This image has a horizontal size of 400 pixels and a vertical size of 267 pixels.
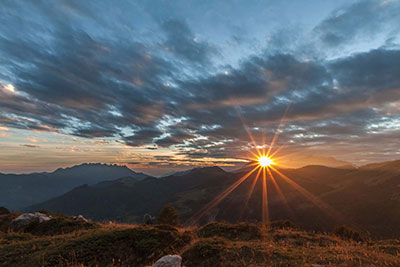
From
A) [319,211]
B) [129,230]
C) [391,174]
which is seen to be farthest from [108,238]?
[391,174]

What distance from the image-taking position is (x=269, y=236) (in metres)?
17.8

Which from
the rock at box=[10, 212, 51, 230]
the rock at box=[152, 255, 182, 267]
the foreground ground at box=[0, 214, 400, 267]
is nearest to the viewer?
the rock at box=[152, 255, 182, 267]

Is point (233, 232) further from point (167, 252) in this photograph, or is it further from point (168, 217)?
point (168, 217)

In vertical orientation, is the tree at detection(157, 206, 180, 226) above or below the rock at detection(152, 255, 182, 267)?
below

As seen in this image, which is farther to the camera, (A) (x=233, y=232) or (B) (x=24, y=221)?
(B) (x=24, y=221)

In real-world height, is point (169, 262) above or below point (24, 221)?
above

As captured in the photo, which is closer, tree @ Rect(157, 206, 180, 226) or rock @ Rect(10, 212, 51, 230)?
rock @ Rect(10, 212, 51, 230)

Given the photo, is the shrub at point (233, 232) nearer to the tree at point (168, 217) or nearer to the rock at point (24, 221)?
the rock at point (24, 221)

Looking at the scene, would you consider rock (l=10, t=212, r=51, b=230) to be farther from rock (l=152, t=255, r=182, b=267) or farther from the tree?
the tree

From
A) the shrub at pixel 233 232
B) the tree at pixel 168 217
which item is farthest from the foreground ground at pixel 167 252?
the tree at pixel 168 217


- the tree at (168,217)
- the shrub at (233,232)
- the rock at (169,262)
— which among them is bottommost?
the tree at (168,217)

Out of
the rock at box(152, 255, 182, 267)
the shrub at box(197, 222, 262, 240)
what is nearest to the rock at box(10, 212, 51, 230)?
the shrub at box(197, 222, 262, 240)

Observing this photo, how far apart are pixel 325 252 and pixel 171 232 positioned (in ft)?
35.6

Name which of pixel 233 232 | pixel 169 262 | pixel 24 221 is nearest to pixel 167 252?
pixel 169 262
